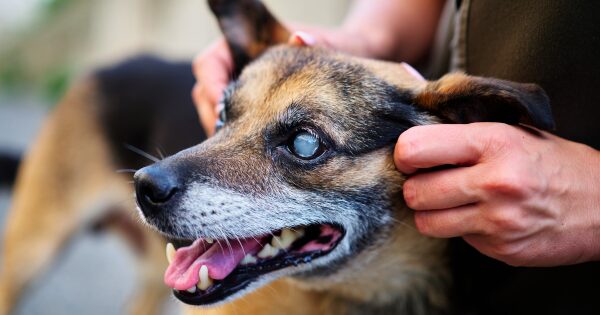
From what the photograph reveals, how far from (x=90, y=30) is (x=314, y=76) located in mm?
9020

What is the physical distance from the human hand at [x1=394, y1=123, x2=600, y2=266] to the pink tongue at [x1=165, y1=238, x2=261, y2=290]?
580 mm

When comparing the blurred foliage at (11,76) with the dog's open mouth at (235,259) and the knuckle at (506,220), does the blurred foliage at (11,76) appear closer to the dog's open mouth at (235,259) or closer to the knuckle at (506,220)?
the dog's open mouth at (235,259)

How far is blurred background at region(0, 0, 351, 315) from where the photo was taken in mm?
4586

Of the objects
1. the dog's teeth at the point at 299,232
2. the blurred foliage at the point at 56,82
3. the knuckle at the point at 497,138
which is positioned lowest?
the blurred foliage at the point at 56,82

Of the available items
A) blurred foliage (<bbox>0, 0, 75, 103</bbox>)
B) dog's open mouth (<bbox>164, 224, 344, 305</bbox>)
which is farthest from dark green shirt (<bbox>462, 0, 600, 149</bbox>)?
blurred foliage (<bbox>0, 0, 75, 103</bbox>)

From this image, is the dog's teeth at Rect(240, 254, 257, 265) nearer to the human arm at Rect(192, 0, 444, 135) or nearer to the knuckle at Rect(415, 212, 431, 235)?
the knuckle at Rect(415, 212, 431, 235)

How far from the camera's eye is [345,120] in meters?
1.99

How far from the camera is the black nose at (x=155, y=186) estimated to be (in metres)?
1.80

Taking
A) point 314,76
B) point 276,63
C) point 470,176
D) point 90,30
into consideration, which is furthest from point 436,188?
point 90,30

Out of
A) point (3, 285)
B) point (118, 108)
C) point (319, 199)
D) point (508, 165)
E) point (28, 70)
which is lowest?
point (28, 70)

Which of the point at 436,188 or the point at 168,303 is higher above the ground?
the point at 436,188

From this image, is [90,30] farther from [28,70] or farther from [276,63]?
[276,63]

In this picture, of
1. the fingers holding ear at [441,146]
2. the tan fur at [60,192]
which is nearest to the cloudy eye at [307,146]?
the fingers holding ear at [441,146]

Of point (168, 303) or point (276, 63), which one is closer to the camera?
point (276, 63)
